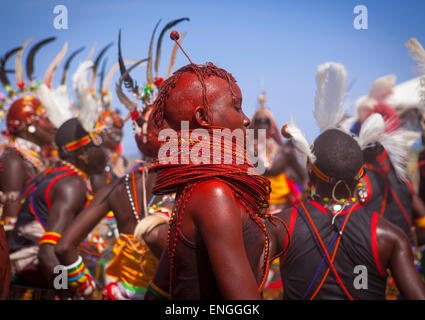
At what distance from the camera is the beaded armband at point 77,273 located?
351 centimetres

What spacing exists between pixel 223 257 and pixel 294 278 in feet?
4.98

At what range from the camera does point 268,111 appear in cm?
763

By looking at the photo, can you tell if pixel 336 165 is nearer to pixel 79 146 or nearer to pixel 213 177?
pixel 213 177

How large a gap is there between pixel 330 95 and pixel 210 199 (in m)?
2.14

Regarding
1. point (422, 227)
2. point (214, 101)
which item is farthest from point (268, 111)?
point (214, 101)

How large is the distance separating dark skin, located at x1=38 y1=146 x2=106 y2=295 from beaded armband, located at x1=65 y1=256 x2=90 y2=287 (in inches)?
7.4

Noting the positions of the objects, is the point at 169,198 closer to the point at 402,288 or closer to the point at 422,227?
the point at 402,288

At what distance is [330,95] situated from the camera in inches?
134

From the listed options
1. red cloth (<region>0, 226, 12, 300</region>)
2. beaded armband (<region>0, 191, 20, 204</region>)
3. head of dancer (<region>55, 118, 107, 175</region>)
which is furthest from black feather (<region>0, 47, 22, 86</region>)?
red cloth (<region>0, 226, 12, 300</region>)

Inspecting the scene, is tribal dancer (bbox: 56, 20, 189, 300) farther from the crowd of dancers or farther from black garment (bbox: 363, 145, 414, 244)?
black garment (bbox: 363, 145, 414, 244)

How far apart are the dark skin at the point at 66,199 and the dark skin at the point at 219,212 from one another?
2277 millimetres

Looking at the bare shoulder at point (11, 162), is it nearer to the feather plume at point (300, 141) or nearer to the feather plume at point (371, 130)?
the feather plume at point (300, 141)

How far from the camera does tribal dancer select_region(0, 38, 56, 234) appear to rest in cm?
541
